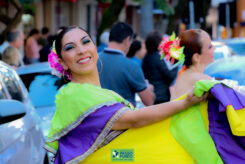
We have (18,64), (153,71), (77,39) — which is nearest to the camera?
(77,39)

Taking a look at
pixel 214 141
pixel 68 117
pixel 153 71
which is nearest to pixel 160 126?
pixel 214 141

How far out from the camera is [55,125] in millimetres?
2822

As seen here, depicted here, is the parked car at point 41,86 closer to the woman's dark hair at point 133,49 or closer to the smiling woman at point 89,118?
the woman's dark hair at point 133,49

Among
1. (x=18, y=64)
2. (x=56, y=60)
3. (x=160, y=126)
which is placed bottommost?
(x=18, y=64)

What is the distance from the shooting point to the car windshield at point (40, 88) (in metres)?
7.30

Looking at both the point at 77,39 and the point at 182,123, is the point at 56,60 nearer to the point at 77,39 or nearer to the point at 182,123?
the point at 77,39

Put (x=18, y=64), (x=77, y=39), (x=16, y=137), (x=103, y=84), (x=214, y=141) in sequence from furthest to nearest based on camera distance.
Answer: (x=18, y=64)
(x=103, y=84)
(x=16, y=137)
(x=77, y=39)
(x=214, y=141)

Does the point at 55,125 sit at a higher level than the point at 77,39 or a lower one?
lower

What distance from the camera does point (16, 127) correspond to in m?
4.06

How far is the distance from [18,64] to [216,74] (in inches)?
173

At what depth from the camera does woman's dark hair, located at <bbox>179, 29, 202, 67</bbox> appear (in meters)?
4.25

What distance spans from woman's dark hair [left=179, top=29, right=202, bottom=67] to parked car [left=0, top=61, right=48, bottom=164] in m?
1.40

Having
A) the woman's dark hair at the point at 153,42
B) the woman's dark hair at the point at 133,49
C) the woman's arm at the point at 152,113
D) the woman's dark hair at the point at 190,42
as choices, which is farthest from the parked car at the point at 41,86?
the woman's arm at the point at 152,113

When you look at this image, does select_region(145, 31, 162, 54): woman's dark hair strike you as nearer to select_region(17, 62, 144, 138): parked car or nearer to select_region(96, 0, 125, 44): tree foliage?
select_region(17, 62, 144, 138): parked car
